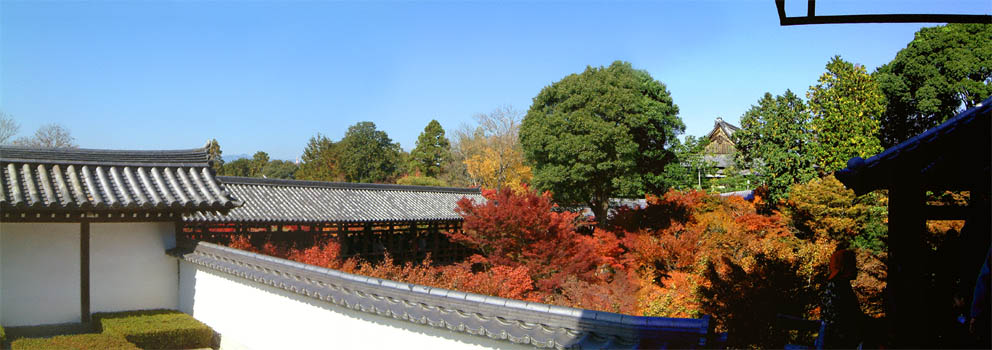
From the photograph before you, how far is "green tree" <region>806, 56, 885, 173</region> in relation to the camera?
49.2ft

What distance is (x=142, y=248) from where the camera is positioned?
7.43m

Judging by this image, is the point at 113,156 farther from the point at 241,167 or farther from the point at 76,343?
the point at 241,167

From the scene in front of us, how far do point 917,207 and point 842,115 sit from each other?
13.4 m

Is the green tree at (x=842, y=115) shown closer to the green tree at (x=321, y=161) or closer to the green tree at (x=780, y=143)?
the green tree at (x=780, y=143)

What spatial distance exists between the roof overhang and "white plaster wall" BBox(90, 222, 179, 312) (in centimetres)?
768

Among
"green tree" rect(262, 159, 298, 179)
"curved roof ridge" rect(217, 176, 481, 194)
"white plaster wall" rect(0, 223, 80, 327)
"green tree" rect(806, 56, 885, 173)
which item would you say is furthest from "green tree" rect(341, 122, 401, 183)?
"white plaster wall" rect(0, 223, 80, 327)

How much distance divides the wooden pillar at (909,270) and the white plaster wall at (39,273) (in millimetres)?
8246

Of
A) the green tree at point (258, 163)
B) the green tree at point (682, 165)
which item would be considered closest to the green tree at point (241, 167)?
the green tree at point (258, 163)

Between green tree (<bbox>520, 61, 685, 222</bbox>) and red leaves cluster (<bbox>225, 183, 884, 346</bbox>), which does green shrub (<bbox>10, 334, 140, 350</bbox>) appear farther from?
green tree (<bbox>520, 61, 685, 222</bbox>)

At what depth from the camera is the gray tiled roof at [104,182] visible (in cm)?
630

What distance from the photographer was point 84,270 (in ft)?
22.6

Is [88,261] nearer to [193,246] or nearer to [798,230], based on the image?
[193,246]

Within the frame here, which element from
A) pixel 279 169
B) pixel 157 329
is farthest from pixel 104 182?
pixel 279 169

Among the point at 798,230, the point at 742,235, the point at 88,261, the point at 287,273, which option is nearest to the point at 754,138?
the point at 798,230
